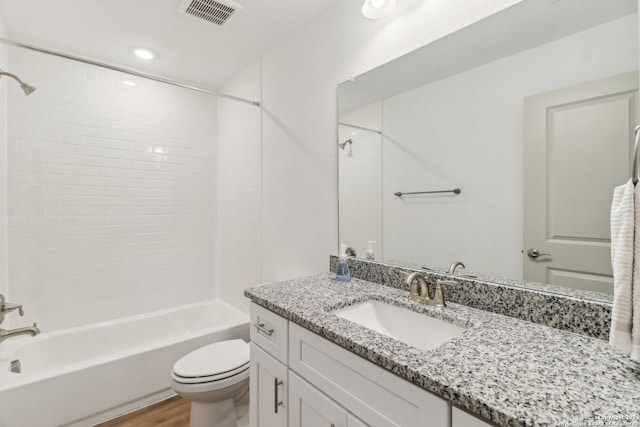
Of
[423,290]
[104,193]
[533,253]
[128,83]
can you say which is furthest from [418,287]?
[128,83]

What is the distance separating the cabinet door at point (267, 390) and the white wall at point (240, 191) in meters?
1.11

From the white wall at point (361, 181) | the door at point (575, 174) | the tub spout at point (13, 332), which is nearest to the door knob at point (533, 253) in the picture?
the door at point (575, 174)

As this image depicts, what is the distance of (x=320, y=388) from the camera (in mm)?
953

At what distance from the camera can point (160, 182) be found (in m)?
2.64

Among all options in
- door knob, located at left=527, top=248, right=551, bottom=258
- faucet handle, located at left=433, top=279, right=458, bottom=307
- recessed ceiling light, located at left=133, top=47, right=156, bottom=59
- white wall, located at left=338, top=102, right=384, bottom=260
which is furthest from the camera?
recessed ceiling light, located at left=133, top=47, right=156, bottom=59

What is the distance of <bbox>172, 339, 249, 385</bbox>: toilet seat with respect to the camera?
61.5 inches

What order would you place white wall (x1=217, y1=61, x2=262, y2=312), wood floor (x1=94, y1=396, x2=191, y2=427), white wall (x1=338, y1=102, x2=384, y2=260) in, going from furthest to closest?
white wall (x1=217, y1=61, x2=262, y2=312), wood floor (x1=94, y1=396, x2=191, y2=427), white wall (x1=338, y1=102, x2=384, y2=260)

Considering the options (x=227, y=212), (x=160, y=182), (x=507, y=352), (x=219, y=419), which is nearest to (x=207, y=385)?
(x=219, y=419)

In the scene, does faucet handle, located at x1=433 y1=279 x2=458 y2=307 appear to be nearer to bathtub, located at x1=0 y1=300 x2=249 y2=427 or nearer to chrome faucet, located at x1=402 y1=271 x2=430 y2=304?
chrome faucet, located at x1=402 y1=271 x2=430 y2=304

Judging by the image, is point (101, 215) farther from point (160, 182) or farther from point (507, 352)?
point (507, 352)

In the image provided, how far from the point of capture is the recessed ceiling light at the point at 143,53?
221 cm

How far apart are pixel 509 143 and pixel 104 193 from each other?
2728mm

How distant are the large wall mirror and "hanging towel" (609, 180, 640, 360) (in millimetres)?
254

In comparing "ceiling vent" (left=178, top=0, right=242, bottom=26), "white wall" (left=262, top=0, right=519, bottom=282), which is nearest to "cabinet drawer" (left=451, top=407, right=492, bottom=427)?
"white wall" (left=262, top=0, right=519, bottom=282)
